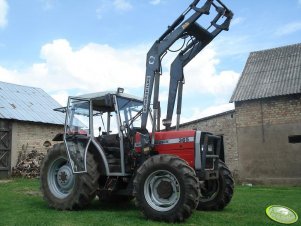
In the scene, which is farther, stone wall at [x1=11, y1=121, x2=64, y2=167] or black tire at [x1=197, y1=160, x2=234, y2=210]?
stone wall at [x1=11, y1=121, x2=64, y2=167]

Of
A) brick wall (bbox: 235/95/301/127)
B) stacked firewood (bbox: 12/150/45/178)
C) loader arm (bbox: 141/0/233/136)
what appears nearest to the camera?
loader arm (bbox: 141/0/233/136)

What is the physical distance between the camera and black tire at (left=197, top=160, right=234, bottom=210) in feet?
27.5

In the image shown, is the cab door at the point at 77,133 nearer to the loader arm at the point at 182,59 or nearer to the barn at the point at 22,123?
the loader arm at the point at 182,59

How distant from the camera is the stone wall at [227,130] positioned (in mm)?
18844

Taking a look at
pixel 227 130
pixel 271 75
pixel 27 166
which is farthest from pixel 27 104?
pixel 271 75

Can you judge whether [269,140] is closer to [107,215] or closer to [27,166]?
[27,166]

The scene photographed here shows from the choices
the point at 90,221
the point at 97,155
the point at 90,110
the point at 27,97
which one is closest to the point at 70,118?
the point at 90,110

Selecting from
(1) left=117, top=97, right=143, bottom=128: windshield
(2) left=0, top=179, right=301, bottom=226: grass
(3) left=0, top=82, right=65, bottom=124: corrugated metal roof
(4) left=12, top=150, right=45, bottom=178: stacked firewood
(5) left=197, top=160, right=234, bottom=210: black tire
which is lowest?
(2) left=0, top=179, right=301, bottom=226: grass

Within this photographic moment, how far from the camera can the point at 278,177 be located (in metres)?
17.3

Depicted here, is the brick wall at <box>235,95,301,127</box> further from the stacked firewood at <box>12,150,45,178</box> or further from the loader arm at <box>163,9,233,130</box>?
the loader arm at <box>163,9,233,130</box>

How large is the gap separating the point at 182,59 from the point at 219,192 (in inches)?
112

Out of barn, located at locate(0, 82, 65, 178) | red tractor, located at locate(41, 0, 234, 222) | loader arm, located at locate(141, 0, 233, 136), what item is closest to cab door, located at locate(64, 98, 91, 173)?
red tractor, located at locate(41, 0, 234, 222)

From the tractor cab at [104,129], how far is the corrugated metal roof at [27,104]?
10.3 metres

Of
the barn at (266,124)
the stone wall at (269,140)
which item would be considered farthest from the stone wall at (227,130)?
the stone wall at (269,140)
